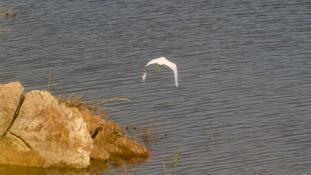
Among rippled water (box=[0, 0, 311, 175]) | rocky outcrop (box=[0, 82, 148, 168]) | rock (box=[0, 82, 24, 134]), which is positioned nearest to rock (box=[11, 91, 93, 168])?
rocky outcrop (box=[0, 82, 148, 168])

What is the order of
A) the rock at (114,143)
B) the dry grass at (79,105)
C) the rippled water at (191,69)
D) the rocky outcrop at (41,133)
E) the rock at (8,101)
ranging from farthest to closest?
1. the rippled water at (191,69)
2. the dry grass at (79,105)
3. the rock at (114,143)
4. the rock at (8,101)
5. the rocky outcrop at (41,133)

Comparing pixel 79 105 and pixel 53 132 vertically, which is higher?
pixel 79 105

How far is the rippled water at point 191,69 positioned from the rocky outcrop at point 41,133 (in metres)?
0.75

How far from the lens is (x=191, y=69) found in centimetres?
2205

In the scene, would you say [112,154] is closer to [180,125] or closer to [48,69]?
[180,125]

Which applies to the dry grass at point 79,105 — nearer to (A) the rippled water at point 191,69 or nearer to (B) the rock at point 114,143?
(B) the rock at point 114,143

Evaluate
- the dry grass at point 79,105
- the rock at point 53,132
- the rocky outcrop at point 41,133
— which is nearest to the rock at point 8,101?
the rocky outcrop at point 41,133

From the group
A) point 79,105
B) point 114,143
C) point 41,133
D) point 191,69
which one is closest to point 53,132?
point 41,133

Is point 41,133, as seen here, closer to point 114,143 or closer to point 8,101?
point 8,101

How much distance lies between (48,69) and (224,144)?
21.0ft

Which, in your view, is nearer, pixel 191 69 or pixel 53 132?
pixel 53 132

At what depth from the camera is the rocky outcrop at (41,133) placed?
15859 millimetres

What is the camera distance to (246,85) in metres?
20.7

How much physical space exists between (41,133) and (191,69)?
684cm
